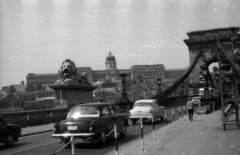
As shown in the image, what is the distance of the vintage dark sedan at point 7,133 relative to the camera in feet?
39.6

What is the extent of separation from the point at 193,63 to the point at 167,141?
165 feet

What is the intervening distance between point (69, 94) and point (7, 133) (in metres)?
11.0

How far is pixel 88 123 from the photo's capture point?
37.0ft

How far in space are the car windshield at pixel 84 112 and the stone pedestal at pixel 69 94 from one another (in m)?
10.1

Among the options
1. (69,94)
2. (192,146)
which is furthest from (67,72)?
(192,146)

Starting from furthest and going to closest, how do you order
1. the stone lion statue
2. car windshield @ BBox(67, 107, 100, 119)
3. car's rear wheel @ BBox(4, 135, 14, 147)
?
1. the stone lion statue
2. car's rear wheel @ BBox(4, 135, 14, 147)
3. car windshield @ BBox(67, 107, 100, 119)

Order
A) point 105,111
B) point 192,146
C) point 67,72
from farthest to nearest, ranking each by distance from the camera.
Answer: point 67,72 < point 105,111 < point 192,146

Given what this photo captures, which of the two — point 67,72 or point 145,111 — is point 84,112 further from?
point 67,72

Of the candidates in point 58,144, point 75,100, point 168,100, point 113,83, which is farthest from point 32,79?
point 58,144

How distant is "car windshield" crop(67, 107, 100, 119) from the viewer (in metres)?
12.2

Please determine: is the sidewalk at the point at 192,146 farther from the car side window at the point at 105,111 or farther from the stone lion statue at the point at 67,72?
the stone lion statue at the point at 67,72

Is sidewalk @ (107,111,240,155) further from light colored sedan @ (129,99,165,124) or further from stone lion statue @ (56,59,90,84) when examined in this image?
stone lion statue @ (56,59,90,84)

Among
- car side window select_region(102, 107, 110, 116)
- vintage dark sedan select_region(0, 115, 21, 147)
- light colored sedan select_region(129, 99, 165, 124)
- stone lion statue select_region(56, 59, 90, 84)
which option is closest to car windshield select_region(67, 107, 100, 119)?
car side window select_region(102, 107, 110, 116)

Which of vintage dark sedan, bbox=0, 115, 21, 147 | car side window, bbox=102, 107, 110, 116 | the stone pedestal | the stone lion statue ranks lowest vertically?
vintage dark sedan, bbox=0, 115, 21, 147
